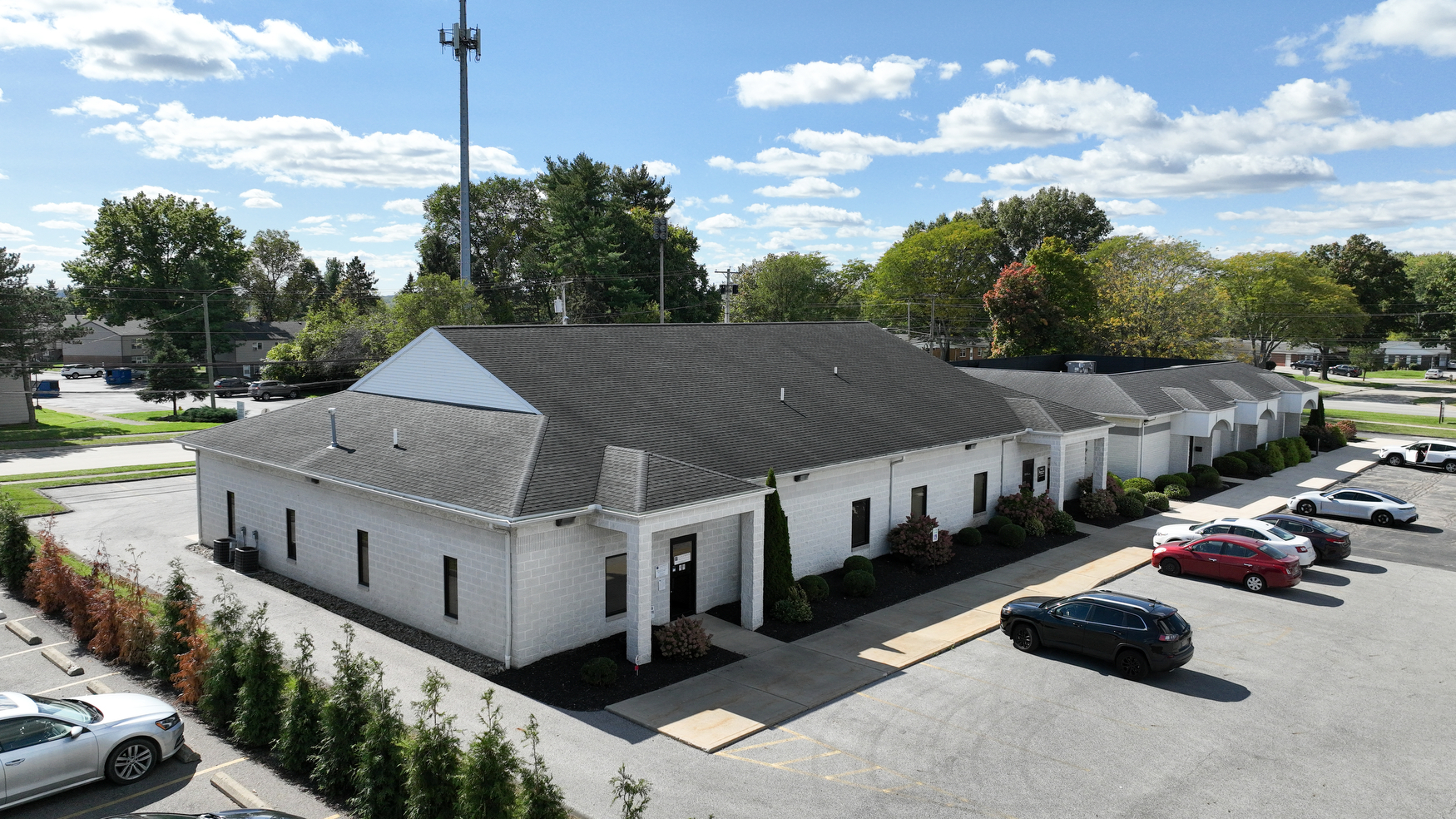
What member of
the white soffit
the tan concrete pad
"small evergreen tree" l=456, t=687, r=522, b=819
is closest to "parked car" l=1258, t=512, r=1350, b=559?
the tan concrete pad

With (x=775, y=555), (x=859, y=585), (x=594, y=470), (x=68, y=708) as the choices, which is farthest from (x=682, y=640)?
(x=68, y=708)

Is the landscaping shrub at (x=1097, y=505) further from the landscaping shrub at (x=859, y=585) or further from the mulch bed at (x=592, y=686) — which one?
the mulch bed at (x=592, y=686)

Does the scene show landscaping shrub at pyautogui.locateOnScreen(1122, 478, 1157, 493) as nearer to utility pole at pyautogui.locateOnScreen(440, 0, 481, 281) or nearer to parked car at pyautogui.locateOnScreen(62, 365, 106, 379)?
utility pole at pyautogui.locateOnScreen(440, 0, 481, 281)

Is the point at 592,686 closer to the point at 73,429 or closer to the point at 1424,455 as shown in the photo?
the point at 1424,455

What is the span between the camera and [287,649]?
63.0 feet

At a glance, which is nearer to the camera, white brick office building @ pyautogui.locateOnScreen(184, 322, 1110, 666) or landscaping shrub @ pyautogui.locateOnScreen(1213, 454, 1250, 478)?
white brick office building @ pyautogui.locateOnScreen(184, 322, 1110, 666)

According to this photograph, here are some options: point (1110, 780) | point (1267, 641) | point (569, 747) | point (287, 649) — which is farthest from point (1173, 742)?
point (287, 649)

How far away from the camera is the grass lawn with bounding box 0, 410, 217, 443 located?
5644 centimetres

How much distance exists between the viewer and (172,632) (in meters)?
17.1

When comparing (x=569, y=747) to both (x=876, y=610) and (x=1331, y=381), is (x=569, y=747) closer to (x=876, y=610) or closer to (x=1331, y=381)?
(x=876, y=610)

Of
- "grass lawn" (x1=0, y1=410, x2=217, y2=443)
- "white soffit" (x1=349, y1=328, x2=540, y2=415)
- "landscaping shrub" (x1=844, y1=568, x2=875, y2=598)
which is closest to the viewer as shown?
"white soffit" (x1=349, y1=328, x2=540, y2=415)

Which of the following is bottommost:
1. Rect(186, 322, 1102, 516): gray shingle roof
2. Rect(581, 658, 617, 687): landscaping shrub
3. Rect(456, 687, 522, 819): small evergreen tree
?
Rect(581, 658, 617, 687): landscaping shrub

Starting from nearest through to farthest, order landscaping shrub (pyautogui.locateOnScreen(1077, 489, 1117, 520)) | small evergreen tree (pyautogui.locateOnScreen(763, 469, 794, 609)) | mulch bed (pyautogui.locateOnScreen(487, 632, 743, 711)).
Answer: mulch bed (pyautogui.locateOnScreen(487, 632, 743, 711)) → small evergreen tree (pyautogui.locateOnScreen(763, 469, 794, 609)) → landscaping shrub (pyautogui.locateOnScreen(1077, 489, 1117, 520))

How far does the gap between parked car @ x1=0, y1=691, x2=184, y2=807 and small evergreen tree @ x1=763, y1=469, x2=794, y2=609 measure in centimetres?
1269
